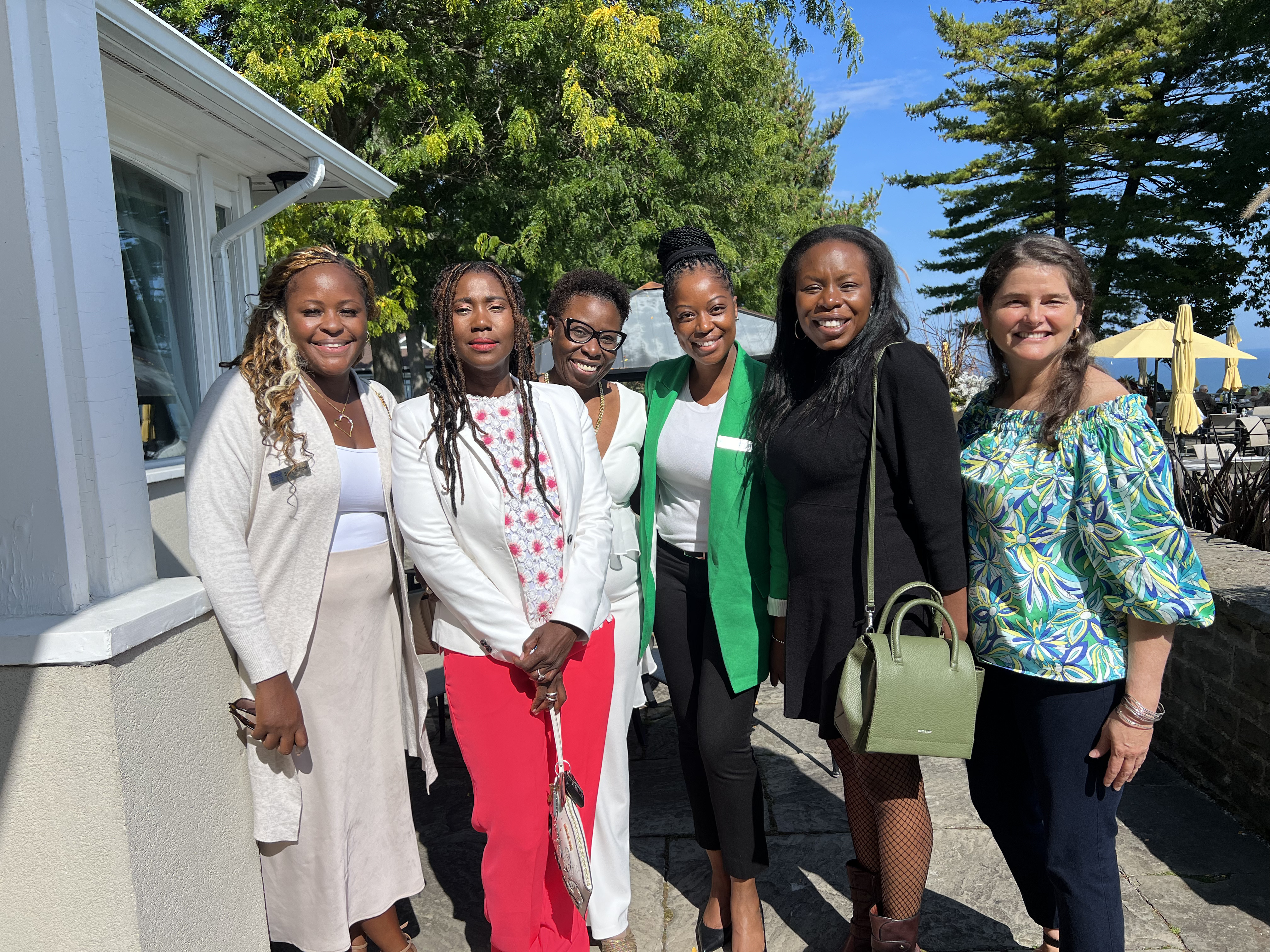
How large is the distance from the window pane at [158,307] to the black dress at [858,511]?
3587 mm

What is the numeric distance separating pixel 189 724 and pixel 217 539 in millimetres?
429

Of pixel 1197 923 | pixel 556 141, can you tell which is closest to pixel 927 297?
pixel 556 141

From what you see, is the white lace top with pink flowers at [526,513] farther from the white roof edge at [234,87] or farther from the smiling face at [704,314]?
the white roof edge at [234,87]

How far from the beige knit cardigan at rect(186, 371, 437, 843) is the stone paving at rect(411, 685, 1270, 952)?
1.12 m

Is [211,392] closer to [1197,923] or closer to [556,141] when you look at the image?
[1197,923]

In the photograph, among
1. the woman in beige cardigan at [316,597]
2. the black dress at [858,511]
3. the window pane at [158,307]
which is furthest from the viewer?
the window pane at [158,307]

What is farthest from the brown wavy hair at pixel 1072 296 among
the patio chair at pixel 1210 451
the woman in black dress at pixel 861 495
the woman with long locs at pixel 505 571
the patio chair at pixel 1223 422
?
the patio chair at pixel 1223 422

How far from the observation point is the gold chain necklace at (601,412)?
295 cm

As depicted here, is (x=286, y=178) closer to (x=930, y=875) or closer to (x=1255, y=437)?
(x=930, y=875)

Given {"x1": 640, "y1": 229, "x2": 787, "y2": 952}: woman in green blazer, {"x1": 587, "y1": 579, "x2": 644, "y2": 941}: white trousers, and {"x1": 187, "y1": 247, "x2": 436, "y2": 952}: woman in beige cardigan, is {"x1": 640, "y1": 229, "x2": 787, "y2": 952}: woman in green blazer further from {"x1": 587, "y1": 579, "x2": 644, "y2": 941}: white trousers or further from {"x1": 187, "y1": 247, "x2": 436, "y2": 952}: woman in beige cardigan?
{"x1": 187, "y1": 247, "x2": 436, "y2": 952}: woman in beige cardigan

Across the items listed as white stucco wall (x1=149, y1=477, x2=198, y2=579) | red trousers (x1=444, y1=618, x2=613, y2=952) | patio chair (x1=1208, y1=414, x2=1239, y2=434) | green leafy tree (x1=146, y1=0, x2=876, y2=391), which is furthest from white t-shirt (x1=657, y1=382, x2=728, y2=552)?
patio chair (x1=1208, y1=414, x2=1239, y2=434)

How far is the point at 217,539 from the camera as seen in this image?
6.81 feet

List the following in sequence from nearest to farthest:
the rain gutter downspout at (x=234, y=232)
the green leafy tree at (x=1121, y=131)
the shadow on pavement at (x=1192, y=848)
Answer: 1. the shadow on pavement at (x=1192, y=848)
2. the rain gutter downspout at (x=234, y=232)
3. the green leafy tree at (x=1121, y=131)

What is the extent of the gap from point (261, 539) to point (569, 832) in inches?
43.3
